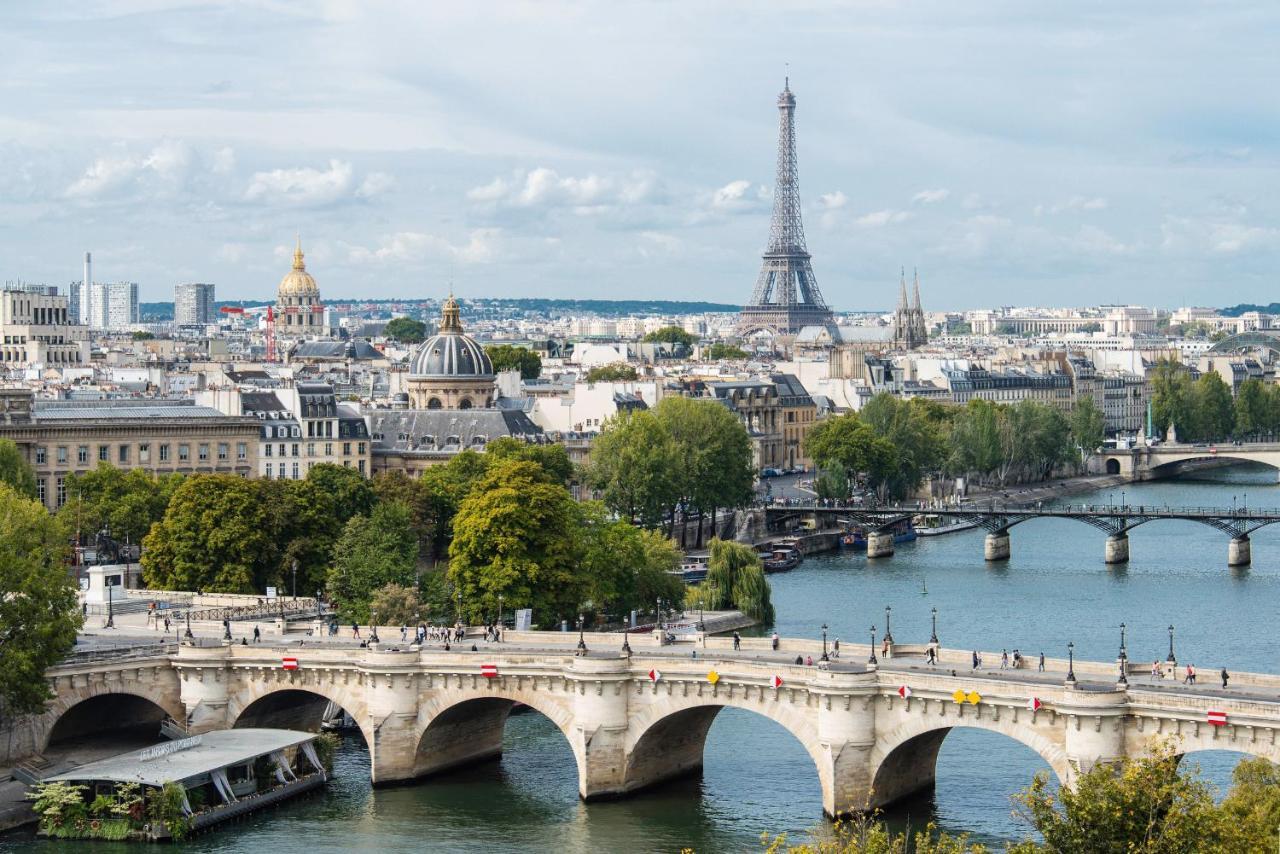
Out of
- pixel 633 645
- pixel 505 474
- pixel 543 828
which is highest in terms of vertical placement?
pixel 505 474

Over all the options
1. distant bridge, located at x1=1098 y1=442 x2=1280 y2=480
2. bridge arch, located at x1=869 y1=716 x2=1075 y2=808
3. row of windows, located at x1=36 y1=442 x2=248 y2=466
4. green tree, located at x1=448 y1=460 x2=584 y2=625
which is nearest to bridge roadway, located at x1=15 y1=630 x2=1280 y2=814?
bridge arch, located at x1=869 y1=716 x2=1075 y2=808

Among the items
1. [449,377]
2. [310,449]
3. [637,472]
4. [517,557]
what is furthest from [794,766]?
[449,377]

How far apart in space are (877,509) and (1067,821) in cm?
6960

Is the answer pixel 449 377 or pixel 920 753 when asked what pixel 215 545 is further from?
pixel 449 377

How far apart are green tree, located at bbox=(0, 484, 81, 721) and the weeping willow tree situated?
86.2 feet

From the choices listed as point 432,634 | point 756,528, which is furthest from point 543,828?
point 756,528

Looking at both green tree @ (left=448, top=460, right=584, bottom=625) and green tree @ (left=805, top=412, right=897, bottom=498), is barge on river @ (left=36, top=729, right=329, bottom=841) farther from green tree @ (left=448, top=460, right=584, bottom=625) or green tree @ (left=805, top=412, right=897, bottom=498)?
green tree @ (left=805, top=412, right=897, bottom=498)

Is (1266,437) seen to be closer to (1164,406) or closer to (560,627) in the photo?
(1164,406)

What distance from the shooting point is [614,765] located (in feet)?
152

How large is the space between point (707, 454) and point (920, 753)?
48263mm

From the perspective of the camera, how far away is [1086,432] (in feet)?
455

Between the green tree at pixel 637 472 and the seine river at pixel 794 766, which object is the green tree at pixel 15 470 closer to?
the green tree at pixel 637 472

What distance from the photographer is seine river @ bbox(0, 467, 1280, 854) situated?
43.8m

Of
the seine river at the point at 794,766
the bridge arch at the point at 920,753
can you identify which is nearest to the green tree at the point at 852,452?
the seine river at the point at 794,766
